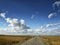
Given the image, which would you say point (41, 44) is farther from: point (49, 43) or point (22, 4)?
point (22, 4)

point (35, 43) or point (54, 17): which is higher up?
point (54, 17)

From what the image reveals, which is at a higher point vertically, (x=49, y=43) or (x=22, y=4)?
(x=22, y=4)

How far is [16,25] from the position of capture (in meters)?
3.65

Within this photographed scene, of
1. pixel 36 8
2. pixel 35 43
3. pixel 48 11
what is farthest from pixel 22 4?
pixel 35 43

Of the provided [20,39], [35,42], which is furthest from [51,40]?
[20,39]

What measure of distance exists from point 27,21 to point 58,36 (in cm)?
65

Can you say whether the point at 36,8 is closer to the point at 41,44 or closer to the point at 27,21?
the point at 27,21

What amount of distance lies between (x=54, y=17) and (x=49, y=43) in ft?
1.70

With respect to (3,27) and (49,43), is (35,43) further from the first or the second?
(3,27)

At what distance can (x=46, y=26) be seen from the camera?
363cm

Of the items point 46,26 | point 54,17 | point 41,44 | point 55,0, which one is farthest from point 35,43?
point 55,0

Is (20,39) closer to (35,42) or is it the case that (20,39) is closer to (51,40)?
(35,42)

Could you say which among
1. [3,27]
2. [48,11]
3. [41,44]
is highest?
[48,11]

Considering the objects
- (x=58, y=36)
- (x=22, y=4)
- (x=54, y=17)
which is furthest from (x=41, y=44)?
(x=22, y=4)
